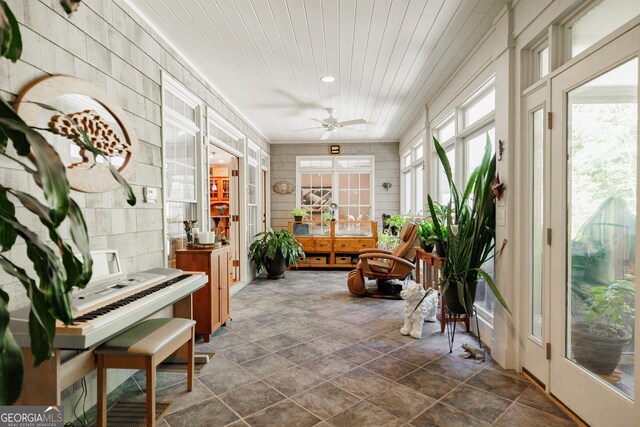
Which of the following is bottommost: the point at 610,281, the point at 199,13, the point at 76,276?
the point at 610,281

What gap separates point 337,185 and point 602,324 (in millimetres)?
6174

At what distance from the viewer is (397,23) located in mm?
2799

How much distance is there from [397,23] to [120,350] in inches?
118

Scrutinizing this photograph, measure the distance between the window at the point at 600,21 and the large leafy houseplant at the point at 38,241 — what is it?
2.33 meters

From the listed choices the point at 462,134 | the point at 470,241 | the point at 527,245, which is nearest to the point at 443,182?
the point at 462,134

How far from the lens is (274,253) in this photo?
18.9 ft

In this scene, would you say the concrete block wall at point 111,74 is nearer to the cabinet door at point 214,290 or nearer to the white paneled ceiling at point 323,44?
the white paneled ceiling at point 323,44

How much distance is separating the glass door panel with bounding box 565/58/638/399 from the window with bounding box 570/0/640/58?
9.6 inches

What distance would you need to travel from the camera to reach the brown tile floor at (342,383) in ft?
6.51

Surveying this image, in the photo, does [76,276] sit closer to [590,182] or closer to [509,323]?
[590,182]

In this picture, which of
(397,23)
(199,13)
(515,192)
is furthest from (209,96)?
(515,192)

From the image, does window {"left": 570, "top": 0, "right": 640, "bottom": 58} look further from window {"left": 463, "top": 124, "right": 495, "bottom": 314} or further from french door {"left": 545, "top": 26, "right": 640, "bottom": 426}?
window {"left": 463, "top": 124, "right": 495, "bottom": 314}

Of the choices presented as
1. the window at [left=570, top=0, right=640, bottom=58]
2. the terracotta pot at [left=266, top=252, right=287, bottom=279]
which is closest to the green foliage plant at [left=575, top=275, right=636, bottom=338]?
the window at [left=570, top=0, right=640, bottom=58]

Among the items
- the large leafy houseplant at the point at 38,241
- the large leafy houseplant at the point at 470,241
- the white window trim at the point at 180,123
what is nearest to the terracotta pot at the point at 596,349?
the large leafy houseplant at the point at 470,241
